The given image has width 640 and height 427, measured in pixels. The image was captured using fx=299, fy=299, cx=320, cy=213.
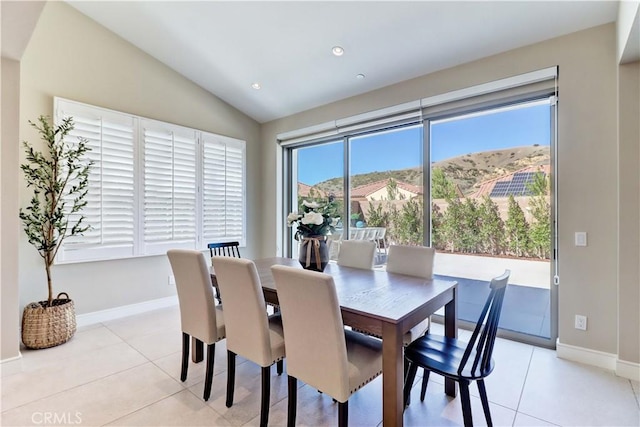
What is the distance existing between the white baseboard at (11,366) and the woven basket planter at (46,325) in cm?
39

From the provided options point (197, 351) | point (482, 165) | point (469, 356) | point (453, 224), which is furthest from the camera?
point (453, 224)

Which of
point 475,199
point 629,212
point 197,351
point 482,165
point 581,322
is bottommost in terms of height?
point 197,351

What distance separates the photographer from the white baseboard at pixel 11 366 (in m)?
2.31

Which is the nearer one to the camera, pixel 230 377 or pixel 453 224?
pixel 230 377

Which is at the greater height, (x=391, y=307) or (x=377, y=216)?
(x=377, y=216)

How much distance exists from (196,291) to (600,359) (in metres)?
3.24

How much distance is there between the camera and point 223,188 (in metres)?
4.64

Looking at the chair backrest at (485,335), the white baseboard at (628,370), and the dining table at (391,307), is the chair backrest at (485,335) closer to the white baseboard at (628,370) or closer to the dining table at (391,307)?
the dining table at (391,307)

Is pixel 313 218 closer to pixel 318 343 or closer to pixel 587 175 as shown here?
pixel 318 343

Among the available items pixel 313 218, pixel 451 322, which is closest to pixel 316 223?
pixel 313 218

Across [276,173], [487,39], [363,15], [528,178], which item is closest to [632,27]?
[487,39]

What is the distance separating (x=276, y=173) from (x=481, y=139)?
3.04m

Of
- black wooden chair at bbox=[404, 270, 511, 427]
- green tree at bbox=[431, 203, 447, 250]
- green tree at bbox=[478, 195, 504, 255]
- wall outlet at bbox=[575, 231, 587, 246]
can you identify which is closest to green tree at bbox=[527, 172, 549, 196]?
green tree at bbox=[478, 195, 504, 255]

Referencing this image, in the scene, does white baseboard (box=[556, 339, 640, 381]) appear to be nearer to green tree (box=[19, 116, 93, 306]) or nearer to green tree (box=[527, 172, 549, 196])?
green tree (box=[527, 172, 549, 196])
